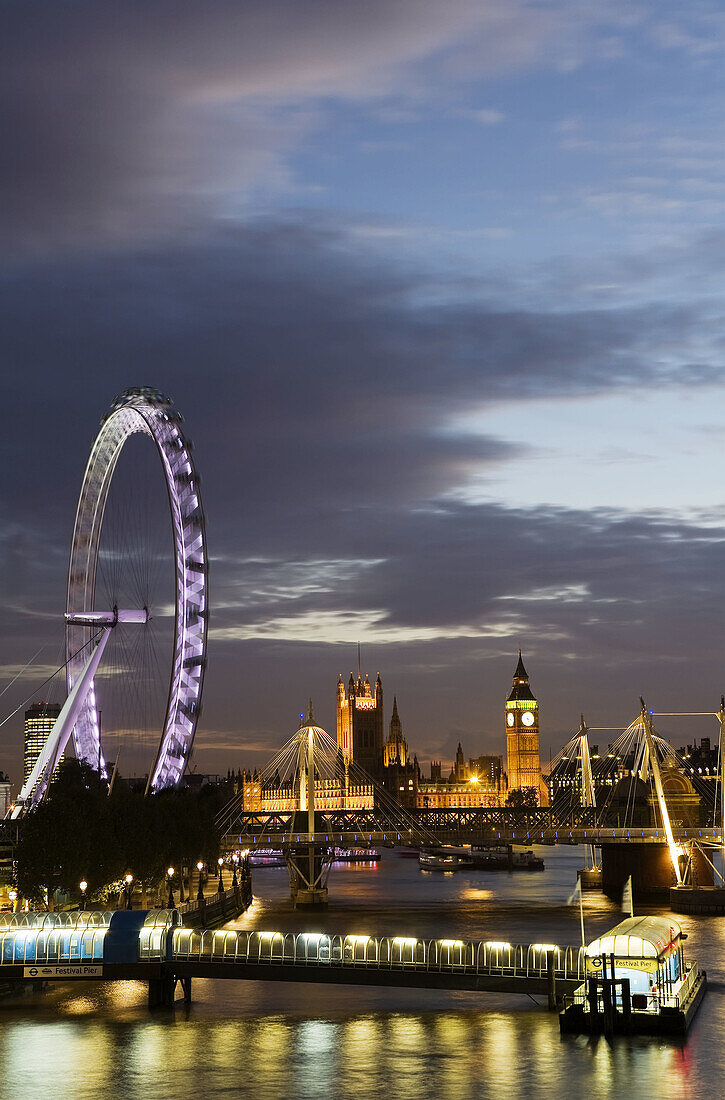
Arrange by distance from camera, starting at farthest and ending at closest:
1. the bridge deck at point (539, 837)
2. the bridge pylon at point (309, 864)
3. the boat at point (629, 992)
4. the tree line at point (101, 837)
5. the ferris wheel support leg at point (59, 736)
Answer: the bridge deck at point (539, 837) → the bridge pylon at point (309, 864) → the ferris wheel support leg at point (59, 736) → the tree line at point (101, 837) → the boat at point (629, 992)

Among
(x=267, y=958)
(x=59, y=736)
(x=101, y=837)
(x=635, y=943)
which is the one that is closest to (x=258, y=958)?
(x=267, y=958)

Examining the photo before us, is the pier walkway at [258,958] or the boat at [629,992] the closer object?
the boat at [629,992]

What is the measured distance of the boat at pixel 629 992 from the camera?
1665 inches

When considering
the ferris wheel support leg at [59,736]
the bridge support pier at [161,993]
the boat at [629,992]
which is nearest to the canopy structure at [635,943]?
the boat at [629,992]

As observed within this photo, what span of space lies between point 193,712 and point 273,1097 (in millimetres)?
36427

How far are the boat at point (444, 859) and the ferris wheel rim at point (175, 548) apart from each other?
304ft

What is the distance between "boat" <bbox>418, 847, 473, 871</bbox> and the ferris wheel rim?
92.7m

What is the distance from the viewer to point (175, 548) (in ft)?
238

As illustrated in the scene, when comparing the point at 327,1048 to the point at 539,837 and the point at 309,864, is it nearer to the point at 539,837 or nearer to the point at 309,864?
the point at 309,864

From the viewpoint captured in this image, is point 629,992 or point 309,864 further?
point 309,864

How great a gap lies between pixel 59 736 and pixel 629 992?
35.1 m

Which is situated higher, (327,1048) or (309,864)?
(309,864)

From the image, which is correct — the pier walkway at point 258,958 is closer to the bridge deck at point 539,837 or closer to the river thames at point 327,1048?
the river thames at point 327,1048

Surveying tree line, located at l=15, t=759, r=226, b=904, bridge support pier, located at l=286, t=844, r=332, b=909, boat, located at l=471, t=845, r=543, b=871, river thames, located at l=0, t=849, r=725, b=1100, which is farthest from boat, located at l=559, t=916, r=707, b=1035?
boat, located at l=471, t=845, r=543, b=871
